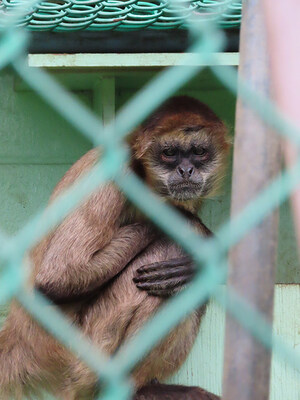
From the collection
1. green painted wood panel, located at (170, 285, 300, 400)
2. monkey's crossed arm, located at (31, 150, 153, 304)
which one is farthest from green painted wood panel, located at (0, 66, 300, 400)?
monkey's crossed arm, located at (31, 150, 153, 304)

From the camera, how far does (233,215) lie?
1.73 m

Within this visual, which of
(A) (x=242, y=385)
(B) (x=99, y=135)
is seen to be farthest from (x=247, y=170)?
(A) (x=242, y=385)

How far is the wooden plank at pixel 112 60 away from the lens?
4289 millimetres

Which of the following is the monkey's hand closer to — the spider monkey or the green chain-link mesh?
the spider monkey

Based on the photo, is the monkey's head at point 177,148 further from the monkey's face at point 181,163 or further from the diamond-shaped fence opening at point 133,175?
the diamond-shaped fence opening at point 133,175

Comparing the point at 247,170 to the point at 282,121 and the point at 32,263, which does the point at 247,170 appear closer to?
the point at 282,121

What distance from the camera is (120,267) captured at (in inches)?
171

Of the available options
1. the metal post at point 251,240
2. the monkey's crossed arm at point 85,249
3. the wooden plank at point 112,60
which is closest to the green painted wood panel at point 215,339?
the monkey's crossed arm at point 85,249

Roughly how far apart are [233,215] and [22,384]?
3079mm

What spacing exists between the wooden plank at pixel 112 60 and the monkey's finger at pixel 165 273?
119 cm

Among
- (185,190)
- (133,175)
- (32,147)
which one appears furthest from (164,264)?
(32,147)

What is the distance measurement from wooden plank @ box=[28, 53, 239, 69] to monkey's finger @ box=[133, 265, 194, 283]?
1186mm

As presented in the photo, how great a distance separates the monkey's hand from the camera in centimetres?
428

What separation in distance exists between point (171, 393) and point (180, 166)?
4.46ft
